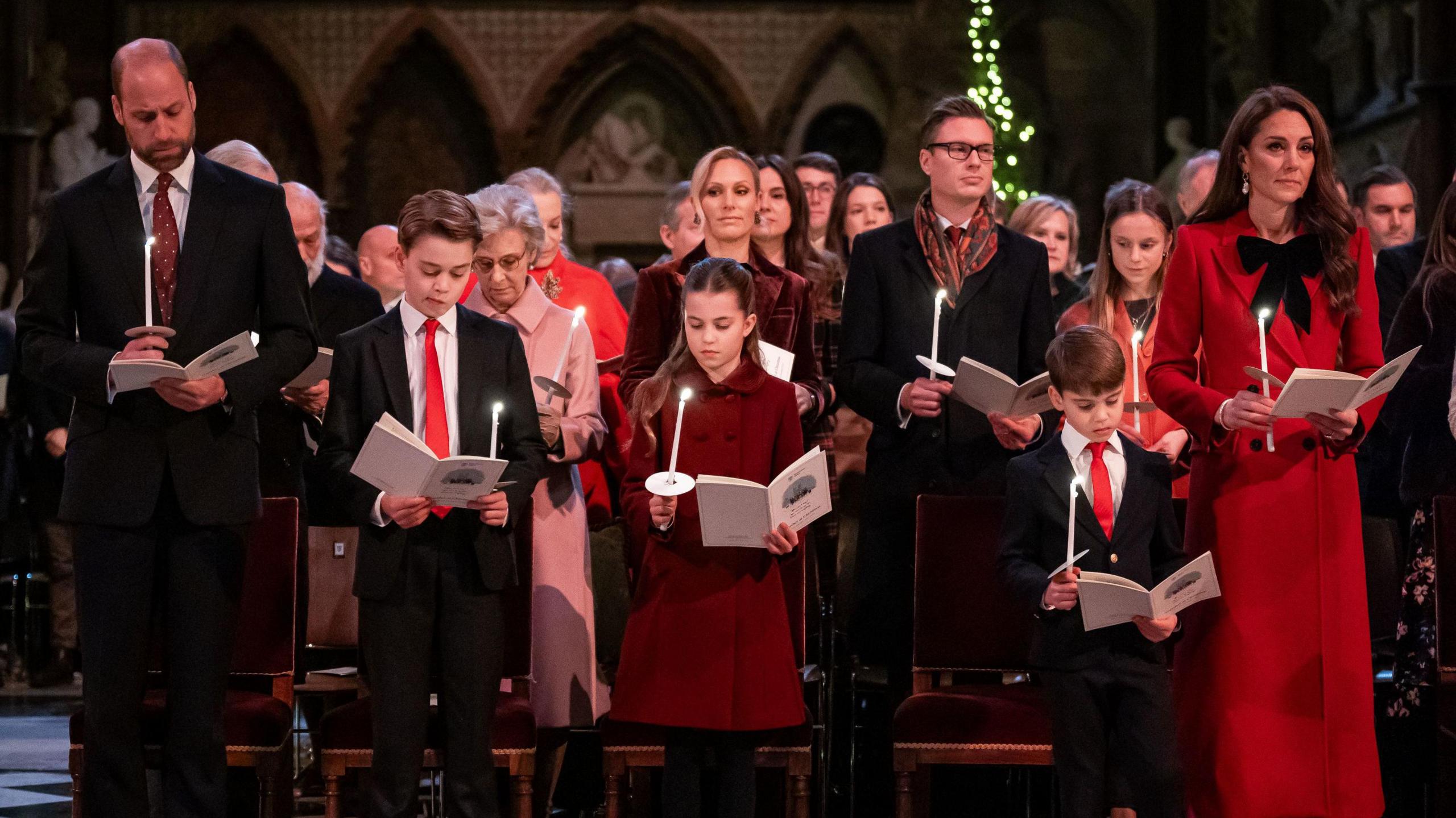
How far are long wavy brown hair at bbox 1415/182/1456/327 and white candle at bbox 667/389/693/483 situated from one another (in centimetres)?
199

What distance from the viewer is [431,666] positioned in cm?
333

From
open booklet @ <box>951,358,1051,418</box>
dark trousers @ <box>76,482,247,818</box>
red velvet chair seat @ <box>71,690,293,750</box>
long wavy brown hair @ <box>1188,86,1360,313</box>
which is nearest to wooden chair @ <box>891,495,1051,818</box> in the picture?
open booklet @ <box>951,358,1051,418</box>

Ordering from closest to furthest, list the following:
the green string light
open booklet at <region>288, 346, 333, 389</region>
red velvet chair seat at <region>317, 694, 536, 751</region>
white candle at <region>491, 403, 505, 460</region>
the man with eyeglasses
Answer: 1. white candle at <region>491, 403, 505, 460</region>
2. red velvet chair seat at <region>317, 694, 536, 751</region>
3. open booklet at <region>288, 346, 333, 389</region>
4. the man with eyeglasses
5. the green string light

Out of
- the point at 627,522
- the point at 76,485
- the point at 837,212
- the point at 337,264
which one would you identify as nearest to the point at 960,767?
the point at 627,522

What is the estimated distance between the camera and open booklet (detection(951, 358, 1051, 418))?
11.3 ft

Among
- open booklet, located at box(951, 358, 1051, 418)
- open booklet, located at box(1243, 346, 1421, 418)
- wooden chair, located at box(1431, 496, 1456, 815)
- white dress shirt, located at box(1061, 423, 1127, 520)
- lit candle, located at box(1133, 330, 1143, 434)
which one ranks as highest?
lit candle, located at box(1133, 330, 1143, 434)

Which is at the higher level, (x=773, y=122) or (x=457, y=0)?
(x=457, y=0)

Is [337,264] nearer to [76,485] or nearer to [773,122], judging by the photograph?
[76,485]

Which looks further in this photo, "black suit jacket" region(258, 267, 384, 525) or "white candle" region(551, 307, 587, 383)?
"black suit jacket" region(258, 267, 384, 525)

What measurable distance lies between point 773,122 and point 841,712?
7.32 meters

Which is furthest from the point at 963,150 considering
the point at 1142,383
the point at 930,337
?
the point at 1142,383

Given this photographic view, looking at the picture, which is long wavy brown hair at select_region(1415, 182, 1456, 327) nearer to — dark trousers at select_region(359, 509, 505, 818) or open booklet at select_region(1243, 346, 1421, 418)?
open booklet at select_region(1243, 346, 1421, 418)

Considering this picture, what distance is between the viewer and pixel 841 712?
483 centimetres

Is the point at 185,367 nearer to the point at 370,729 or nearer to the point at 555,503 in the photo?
the point at 370,729
